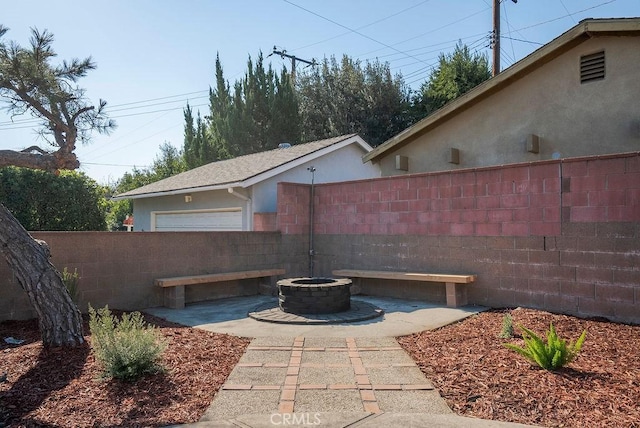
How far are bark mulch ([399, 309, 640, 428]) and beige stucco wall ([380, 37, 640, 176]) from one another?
4435 mm

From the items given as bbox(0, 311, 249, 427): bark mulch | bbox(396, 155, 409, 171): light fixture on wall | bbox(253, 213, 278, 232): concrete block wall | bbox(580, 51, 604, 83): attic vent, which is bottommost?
bbox(0, 311, 249, 427): bark mulch

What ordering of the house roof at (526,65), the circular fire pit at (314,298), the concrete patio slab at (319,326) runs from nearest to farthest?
the concrete patio slab at (319,326) → the circular fire pit at (314,298) → the house roof at (526,65)

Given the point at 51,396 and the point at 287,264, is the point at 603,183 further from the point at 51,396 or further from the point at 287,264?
the point at 51,396

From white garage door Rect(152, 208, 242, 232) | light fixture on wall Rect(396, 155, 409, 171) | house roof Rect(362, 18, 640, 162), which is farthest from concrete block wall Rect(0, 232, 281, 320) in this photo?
house roof Rect(362, 18, 640, 162)

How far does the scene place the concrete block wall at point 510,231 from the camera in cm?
630

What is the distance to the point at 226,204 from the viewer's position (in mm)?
12828

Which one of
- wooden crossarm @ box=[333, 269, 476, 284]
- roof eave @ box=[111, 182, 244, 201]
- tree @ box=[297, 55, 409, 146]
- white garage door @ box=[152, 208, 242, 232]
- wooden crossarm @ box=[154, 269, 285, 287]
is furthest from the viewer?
tree @ box=[297, 55, 409, 146]

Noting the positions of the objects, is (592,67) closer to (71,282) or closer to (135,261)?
(135,261)

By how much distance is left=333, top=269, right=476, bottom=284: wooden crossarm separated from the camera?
25.1 ft

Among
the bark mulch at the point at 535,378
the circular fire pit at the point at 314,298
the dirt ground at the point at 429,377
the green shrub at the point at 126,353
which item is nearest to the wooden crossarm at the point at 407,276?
the circular fire pit at the point at 314,298

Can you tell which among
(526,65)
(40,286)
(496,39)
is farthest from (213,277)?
(496,39)

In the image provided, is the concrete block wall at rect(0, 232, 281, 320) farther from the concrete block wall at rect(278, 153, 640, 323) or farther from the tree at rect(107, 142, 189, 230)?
the tree at rect(107, 142, 189, 230)

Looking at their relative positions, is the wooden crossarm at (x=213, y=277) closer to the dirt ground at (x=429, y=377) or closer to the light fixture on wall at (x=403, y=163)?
the dirt ground at (x=429, y=377)

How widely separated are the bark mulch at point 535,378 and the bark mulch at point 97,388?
2.09 m
